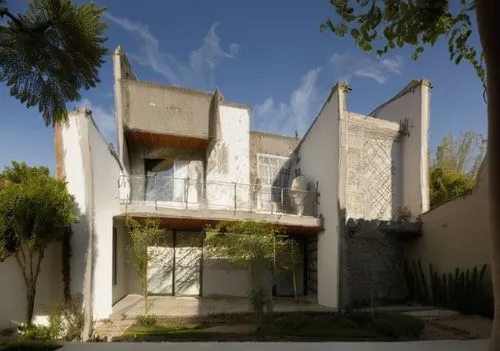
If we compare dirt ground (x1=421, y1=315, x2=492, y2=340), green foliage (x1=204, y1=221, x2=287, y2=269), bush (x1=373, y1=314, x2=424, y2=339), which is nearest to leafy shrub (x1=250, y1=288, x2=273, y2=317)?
green foliage (x1=204, y1=221, x2=287, y2=269)

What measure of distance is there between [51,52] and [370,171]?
1254 cm

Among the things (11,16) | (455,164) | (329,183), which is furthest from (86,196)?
(455,164)

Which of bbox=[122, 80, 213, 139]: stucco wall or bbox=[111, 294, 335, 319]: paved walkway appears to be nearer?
bbox=[111, 294, 335, 319]: paved walkway

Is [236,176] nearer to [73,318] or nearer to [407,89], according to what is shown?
[407,89]

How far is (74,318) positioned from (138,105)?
8346mm

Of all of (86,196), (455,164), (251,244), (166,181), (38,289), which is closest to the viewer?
(38,289)

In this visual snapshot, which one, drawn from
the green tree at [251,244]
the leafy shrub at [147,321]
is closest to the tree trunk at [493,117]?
the leafy shrub at [147,321]

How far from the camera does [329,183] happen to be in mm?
13297

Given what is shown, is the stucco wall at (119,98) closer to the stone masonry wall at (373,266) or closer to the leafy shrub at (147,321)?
the leafy shrub at (147,321)

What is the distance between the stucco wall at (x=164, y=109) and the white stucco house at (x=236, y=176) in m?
0.04

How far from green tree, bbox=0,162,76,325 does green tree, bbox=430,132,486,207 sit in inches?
653

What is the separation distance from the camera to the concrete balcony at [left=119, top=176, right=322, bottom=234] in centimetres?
1264

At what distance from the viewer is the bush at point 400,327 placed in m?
8.52

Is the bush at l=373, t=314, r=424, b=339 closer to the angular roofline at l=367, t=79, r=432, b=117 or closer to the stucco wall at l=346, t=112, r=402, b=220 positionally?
the stucco wall at l=346, t=112, r=402, b=220
